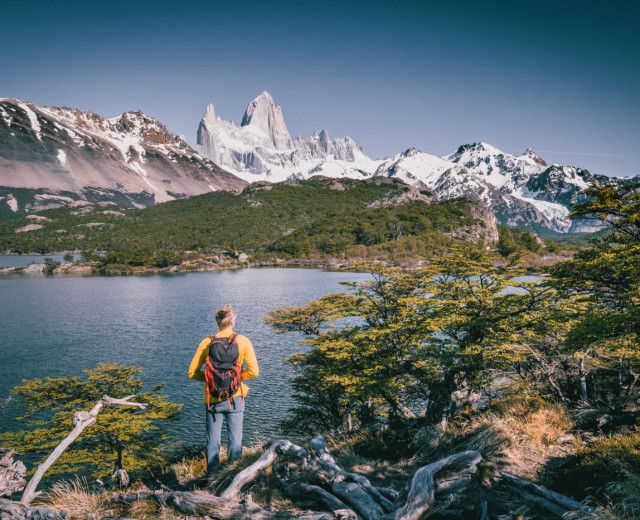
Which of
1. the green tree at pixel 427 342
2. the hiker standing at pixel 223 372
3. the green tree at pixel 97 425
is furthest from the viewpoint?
the green tree at pixel 97 425

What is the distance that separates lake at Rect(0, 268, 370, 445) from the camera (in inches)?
1003

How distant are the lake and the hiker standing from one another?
15063 millimetres

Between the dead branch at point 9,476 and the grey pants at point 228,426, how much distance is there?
2.90m

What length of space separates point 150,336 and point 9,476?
135 feet

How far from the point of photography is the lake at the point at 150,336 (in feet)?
83.6

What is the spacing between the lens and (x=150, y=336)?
1694 inches

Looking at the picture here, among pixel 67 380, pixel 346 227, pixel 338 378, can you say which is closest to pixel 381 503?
pixel 338 378

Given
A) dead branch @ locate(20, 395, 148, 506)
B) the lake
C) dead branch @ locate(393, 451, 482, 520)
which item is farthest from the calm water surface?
dead branch @ locate(393, 451, 482, 520)

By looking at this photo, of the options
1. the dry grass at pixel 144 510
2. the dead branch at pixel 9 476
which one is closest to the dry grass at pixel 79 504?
the dry grass at pixel 144 510

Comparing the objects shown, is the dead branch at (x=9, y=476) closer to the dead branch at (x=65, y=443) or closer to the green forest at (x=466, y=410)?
the dead branch at (x=65, y=443)

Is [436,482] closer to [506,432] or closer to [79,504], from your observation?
[506,432]

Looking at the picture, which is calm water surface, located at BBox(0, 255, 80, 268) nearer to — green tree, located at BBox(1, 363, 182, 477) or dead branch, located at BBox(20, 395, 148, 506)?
green tree, located at BBox(1, 363, 182, 477)

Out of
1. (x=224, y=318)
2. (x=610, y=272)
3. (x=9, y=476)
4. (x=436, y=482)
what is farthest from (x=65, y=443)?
(x=610, y=272)

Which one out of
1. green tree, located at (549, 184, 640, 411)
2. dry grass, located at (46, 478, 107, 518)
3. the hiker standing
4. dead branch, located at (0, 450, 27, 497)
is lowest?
dry grass, located at (46, 478, 107, 518)
